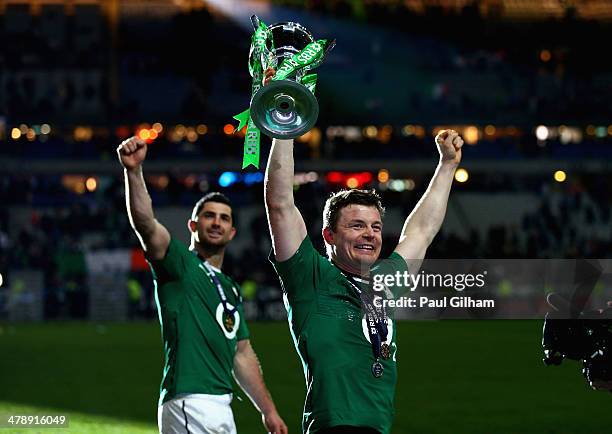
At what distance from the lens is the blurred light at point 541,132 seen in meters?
37.9

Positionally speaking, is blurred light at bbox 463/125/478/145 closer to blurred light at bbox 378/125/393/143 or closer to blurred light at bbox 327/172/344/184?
blurred light at bbox 378/125/393/143

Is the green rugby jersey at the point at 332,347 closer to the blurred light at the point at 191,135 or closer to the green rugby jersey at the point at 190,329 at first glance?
the green rugby jersey at the point at 190,329

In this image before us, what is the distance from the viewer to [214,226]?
6.83 meters

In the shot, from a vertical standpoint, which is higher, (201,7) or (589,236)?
(201,7)

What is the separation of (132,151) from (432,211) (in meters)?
1.36

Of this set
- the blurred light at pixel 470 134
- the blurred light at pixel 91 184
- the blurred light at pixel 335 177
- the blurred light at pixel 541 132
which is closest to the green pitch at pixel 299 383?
the blurred light at pixel 335 177

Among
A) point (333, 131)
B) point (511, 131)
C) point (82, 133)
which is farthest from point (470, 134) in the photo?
point (82, 133)

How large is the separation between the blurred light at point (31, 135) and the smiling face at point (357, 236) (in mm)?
34225

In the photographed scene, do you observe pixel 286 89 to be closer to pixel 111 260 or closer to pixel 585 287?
pixel 585 287

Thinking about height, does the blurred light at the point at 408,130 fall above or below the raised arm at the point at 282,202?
above

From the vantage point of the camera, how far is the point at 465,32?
40406mm

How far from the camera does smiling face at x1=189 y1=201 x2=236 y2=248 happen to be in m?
6.82

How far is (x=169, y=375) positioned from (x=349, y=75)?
33537 mm

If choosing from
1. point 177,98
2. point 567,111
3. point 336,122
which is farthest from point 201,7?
point 567,111
